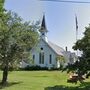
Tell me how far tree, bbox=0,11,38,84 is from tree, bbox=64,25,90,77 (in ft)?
19.4

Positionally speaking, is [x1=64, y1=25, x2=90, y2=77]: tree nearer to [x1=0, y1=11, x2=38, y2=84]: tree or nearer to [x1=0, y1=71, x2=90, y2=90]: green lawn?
[x1=0, y1=71, x2=90, y2=90]: green lawn

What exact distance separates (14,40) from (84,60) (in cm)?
777

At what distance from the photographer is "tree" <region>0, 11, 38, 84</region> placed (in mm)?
39825

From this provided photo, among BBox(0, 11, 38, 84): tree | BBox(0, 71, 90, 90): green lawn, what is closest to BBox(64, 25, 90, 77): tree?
BBox(0, 71, 90, 90): green lawn

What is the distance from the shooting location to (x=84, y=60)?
36406 mm

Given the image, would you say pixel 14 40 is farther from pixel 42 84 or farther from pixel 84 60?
pixel 84 60

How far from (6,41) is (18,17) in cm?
288

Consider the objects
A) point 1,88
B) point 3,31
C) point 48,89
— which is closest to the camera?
point 48,89

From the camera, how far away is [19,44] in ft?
132

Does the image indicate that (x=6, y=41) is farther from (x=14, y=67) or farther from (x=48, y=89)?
(x=48, y=89)

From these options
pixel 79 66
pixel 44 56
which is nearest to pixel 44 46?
pixel 44 56

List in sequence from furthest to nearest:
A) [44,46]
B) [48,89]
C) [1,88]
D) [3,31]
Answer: [44,46]
[3,31]
[1,88]
[48,89]

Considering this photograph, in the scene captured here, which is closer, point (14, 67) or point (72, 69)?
point (72, 69)

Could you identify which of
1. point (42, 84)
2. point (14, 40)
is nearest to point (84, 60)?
point (42, 84)
